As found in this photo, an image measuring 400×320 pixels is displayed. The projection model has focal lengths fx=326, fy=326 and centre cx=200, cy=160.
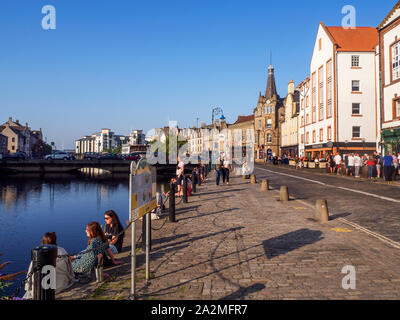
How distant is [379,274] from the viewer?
16.5 ft

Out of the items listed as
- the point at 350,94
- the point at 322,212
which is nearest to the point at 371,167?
the point at 322,212

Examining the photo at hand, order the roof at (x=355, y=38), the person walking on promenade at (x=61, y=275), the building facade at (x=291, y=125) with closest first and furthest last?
the person walking on promenade at (x=61, y=275)
the roof at (x=355, y=38)
the building facade at (x=291, y=125)

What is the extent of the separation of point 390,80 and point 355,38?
52.6 feet

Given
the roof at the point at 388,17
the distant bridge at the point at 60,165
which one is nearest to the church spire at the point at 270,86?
the distant bridge at the point at 60,165

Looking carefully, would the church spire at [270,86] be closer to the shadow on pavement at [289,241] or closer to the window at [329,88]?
the window at [329,88]

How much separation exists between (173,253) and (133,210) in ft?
8.93

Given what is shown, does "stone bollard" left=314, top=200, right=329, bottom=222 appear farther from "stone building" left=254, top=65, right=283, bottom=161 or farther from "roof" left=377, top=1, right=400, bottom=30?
"stone building" left=254, top=65, right=283, bottom=161

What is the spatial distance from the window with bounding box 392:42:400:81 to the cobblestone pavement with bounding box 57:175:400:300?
23.8 metres

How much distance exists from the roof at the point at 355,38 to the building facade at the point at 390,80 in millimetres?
10540

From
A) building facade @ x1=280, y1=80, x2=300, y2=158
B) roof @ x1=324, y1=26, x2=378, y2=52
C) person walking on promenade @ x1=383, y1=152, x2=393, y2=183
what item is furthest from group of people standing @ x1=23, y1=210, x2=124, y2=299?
building facade @ x1=280, y1=80, x2=300, y2=158

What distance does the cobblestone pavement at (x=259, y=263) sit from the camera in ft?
14.9

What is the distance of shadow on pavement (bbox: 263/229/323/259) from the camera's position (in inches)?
255

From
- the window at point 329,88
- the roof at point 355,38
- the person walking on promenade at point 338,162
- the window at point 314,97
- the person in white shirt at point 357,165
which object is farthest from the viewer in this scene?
the window at point 314,97
